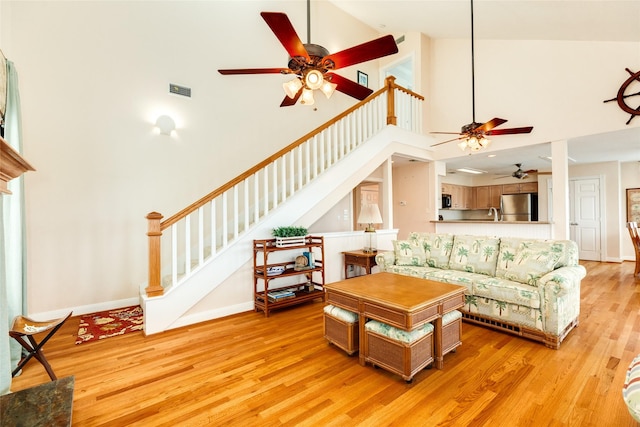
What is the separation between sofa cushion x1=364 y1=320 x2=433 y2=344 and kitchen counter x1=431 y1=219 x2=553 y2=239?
3847 mm

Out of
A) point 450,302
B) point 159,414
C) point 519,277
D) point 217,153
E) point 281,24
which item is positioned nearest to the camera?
point 159,414

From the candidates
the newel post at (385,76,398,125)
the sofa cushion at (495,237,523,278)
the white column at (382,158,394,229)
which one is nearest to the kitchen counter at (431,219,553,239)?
Result: the white column at (382,158,394,229)

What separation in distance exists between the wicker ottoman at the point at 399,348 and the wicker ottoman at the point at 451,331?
7.7 inches

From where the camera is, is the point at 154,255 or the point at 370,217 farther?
the point at 370,217

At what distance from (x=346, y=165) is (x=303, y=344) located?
2.74 meters

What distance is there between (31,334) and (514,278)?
4.20m

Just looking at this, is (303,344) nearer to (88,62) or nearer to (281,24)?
(281,24)

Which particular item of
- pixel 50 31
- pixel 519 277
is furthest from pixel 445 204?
pixel 50 31

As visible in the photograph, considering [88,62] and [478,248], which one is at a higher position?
[88,62]

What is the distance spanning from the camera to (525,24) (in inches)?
169

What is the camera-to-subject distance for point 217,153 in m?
4.48

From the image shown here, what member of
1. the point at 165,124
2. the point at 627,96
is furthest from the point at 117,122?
the point at 627,96

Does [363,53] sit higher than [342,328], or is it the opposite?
[363,53]

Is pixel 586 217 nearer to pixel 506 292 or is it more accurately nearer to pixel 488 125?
pixel 488 125
